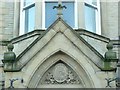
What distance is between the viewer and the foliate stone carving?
1059 centimetres

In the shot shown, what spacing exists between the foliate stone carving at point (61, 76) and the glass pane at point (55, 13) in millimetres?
1558

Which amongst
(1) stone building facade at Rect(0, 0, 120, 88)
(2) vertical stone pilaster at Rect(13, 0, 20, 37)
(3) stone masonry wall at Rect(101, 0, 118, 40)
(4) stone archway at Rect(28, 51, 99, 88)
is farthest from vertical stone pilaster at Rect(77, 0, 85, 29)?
(2) vertical stone pilaster at Rect(13, 0, 20, 37)

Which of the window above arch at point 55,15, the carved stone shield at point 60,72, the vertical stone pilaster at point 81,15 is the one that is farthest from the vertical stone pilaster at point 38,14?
the carved stone shield at point 60,72

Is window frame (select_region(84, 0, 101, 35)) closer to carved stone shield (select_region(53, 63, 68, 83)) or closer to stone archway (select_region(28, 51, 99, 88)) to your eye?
stone archway (select_region(28, 51, 99, 88))

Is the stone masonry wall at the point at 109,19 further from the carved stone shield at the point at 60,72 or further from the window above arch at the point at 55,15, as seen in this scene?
the carved stone shield at the point at 60,72

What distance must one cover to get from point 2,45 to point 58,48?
2386 mm

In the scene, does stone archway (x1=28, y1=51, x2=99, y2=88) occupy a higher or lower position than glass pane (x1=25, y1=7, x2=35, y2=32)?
lower

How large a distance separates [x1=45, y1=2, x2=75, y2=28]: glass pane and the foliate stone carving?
1.56 metres

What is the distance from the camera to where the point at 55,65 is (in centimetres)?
1079

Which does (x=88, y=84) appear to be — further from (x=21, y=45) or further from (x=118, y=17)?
(x=118, y=17)

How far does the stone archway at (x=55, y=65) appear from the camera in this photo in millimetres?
10477

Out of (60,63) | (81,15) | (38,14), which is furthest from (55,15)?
(60,63)

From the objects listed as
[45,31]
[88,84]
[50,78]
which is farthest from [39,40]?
[88,84]

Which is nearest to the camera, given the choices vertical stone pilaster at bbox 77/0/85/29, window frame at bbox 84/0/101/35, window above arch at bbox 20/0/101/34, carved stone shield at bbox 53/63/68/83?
carved stone shield at bbox 53/63/68/83
